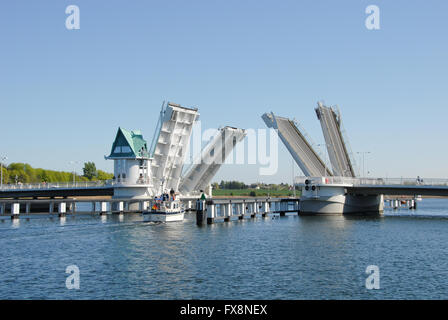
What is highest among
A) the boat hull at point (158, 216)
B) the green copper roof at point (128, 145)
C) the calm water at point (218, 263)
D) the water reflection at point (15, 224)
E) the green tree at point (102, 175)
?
the green copper roof at point (128, 145)

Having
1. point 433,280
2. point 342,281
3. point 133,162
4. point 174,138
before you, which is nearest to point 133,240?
point 342,281

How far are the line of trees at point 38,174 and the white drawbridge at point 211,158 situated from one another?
5653 cm

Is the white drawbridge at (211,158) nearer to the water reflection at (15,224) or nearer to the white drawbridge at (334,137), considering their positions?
the white drawbridge at (334,137)

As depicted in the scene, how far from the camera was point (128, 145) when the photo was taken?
68.4 m

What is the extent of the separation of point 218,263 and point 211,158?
127 feet

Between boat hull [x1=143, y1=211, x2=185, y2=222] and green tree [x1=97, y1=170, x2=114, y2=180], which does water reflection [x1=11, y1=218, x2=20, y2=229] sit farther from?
green tree [x1=97, y1=170, x2=114, y2=180]

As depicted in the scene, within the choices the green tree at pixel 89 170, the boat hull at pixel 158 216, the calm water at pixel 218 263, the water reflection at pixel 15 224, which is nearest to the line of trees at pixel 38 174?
the green tree at pixel 89 170

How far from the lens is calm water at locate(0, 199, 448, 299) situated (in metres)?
19.8

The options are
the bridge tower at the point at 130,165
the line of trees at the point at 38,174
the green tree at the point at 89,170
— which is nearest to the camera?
the bridge tower at the point at 130,165

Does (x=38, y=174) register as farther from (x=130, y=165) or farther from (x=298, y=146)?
(x=298, y=146)

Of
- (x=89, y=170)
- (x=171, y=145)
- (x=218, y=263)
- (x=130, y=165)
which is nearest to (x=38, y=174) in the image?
(x=89, y=170)

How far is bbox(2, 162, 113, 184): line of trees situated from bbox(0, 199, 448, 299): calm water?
82.2 metres

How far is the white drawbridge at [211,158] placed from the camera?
6253 cm
